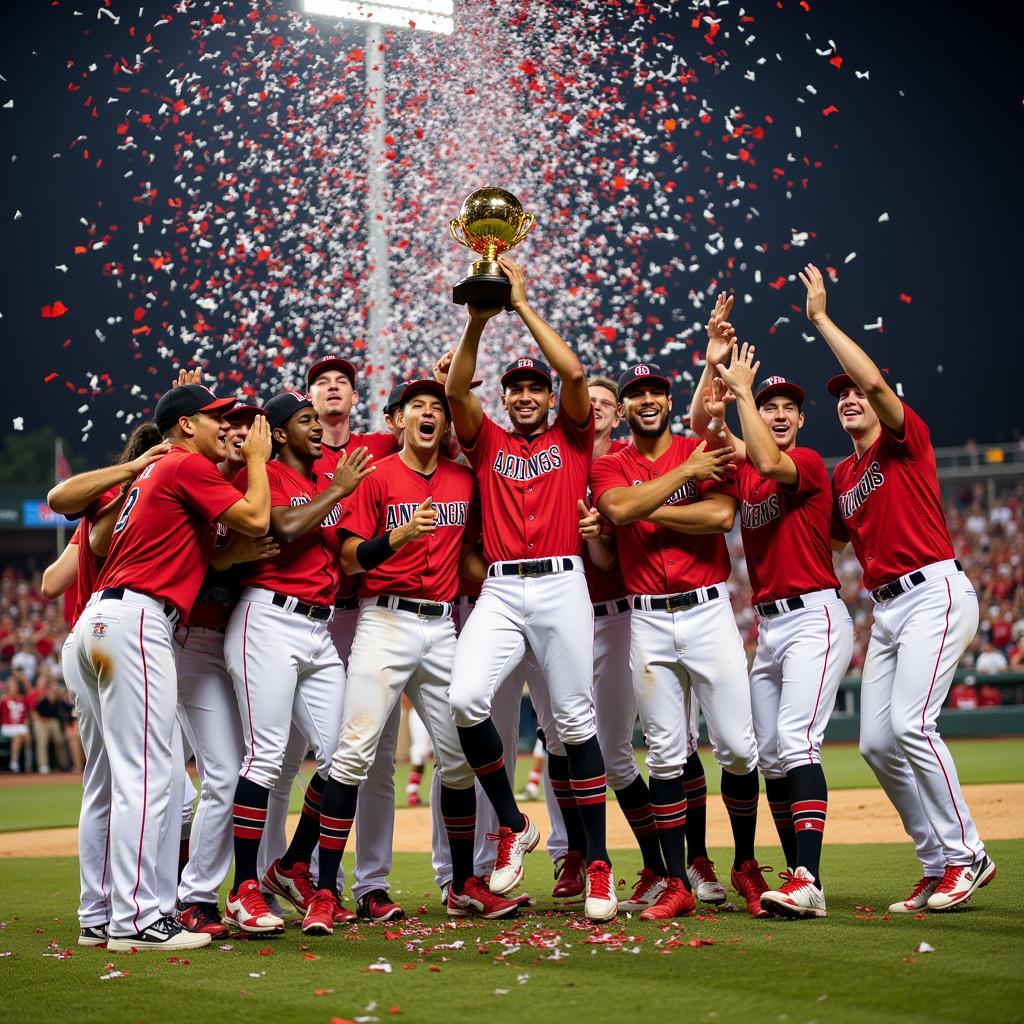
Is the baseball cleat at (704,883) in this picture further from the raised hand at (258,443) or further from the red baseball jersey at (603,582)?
the raised hand at (258,443)

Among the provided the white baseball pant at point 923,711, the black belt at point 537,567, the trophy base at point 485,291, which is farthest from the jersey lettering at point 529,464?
the white baseball pant at point 923,711

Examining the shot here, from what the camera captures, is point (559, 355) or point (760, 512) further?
point (760, 512)

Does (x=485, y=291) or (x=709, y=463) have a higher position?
(x=485, y=291)

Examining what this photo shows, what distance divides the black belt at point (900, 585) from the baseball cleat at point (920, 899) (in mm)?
1223

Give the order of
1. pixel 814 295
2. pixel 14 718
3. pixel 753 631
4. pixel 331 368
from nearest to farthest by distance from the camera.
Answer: pixel 814 295, pixel 331 368, pixel 14 718, pixel 753 631

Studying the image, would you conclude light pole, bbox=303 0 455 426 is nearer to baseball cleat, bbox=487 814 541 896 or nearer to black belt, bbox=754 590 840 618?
black belt, bbox=754 590 840 618

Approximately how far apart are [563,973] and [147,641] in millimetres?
2029

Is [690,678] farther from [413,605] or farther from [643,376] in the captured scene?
[643,376]

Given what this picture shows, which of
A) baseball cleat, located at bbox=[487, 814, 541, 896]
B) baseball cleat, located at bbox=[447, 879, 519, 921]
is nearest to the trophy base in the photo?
baseball cleat, located at bbox=[487, 814, 541, 896]

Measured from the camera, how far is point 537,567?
5031mm

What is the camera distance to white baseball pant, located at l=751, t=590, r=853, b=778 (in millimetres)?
5023

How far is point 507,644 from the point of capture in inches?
197

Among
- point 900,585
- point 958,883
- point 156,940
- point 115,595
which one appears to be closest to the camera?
point 156,940

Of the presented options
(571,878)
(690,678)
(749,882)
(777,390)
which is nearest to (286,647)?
(690,678)
